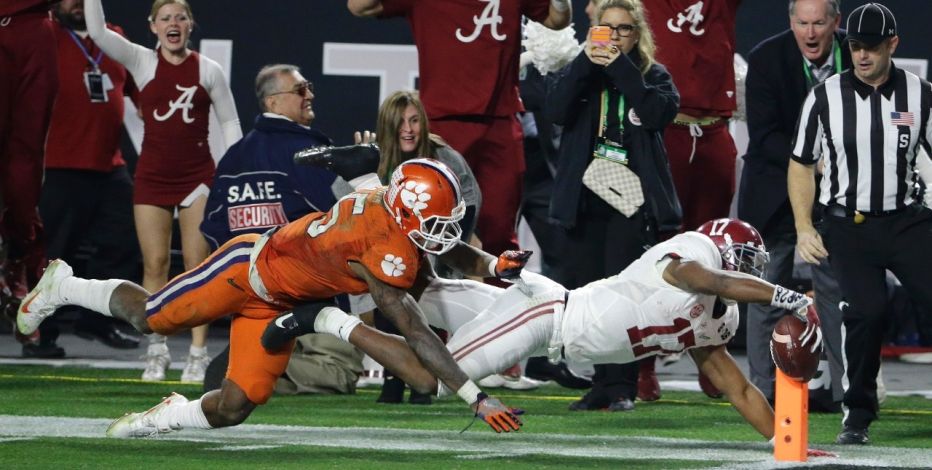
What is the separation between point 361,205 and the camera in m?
5.72

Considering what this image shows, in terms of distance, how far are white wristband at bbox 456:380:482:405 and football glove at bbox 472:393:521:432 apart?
0.16ft

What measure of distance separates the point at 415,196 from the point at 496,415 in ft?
2.89

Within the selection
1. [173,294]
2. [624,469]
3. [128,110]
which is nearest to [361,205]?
[173,294]

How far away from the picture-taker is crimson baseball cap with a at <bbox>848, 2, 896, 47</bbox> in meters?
6.13

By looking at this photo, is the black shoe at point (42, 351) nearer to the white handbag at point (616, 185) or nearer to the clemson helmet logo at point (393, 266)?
the white handbag at point (616, 185)

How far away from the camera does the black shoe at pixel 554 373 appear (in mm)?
8422

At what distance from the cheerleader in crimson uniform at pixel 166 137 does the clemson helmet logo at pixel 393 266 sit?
313 cm

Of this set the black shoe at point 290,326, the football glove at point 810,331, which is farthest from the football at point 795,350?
the black shoe at point 290,326

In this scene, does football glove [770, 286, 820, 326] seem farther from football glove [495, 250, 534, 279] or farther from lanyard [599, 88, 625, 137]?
lanyard [599, 88, 625, 137]

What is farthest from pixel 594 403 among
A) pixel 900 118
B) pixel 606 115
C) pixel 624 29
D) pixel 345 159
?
pixel 900 118

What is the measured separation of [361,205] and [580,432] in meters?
1.38

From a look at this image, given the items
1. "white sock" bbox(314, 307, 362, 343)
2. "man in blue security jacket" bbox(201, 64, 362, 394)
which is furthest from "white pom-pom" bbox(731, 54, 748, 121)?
"white sock" bbox(314, 307, 362, 343)

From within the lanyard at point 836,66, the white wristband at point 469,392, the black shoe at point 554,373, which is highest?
the lanyard at point 836,66

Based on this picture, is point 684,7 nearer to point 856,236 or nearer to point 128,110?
point 856,236
